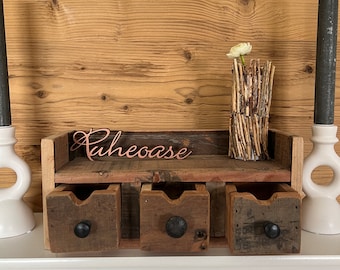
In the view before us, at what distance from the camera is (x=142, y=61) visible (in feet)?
3.47

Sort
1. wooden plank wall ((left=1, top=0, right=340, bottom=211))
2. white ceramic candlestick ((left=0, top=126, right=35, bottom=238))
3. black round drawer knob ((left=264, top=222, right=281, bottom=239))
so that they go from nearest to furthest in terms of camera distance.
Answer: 1. black round drawer knob ((left=264, top=222, right=281, bottom=239))
2. white ceramic candlestick ((left=0, top=126, right=35, bottom=238))
3. wooden plank wall ((left=1, top=0, right=340, bottom=211))

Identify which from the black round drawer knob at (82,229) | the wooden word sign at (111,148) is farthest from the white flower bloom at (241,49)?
the black round drawer knob at (82,229)

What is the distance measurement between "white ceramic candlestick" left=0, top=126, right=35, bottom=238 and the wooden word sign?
14 cm

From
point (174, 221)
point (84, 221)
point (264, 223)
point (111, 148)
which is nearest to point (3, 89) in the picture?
point (111, 148)

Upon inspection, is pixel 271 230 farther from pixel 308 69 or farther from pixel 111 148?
pixel 308 69

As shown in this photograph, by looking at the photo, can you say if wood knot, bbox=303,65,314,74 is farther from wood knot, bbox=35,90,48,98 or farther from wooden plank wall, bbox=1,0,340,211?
wood knot, bbox=35,90,48,98

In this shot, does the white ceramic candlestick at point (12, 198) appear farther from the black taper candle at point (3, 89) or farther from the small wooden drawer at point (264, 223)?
the small wooden drawer at point (264, 223)

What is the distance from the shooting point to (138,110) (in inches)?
42.2

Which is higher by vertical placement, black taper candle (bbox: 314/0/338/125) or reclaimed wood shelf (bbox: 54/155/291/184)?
black taper candle (bbox: 314/0/338/125)

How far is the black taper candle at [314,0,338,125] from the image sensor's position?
2.82 ft

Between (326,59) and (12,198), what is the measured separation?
85cm

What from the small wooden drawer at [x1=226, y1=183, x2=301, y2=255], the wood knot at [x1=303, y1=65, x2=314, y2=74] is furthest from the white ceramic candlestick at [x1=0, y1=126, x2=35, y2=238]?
the wood knot at [x1=303, y1=65, x2=314, y2=74]

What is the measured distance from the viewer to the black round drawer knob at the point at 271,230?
0.68 m

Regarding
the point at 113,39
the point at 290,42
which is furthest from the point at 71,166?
the point at 290,42
